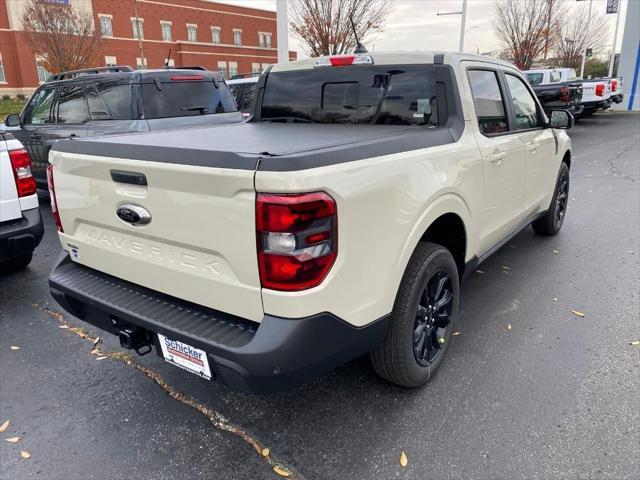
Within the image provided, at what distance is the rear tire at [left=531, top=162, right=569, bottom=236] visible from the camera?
5390 mm

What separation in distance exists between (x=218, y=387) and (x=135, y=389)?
502mm

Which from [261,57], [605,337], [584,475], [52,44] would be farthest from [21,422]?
[261,57]

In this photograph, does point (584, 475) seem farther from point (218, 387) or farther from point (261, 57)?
point (261, 57)

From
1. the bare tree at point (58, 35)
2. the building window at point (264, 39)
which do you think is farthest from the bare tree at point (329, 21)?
the building window at point (264, 39)

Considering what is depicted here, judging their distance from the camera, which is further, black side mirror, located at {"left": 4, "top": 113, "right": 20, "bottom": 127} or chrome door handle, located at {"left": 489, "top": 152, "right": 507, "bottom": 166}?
black side mirror, located at {"left": 4, "top": 113, "right": 20, "bottom": 127}

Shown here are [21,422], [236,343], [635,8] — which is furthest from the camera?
[635,8]

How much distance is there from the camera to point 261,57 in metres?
57.0

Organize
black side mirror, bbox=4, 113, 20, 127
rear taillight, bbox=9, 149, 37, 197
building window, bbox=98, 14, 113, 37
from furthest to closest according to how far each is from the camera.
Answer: building window, bbox=98, 14, 113, 37 → black side mirror, bbox=4, 113, 20, 127 → rear taillight, bbox=9, 149, 37, 197

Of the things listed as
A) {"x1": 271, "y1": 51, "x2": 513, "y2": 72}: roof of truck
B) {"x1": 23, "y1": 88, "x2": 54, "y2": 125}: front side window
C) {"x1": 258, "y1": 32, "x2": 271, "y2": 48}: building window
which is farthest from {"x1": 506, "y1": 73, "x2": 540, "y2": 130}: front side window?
{"x1": 258, "y1": 32, "x2": 271, "y2": 48}: building window

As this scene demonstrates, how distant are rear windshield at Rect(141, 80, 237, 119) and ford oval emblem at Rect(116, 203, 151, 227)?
4133mm

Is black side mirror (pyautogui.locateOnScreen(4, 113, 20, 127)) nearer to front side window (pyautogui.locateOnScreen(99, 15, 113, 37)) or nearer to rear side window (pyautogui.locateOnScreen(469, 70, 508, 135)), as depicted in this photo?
rear side window (pyautogui.locateOnScreen(469, 70, 508, 135))

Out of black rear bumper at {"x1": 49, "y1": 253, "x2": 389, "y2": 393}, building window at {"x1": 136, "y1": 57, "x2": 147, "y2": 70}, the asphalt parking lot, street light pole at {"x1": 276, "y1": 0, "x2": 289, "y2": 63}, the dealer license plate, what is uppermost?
building window at {"x1": 136, "y1": 57, "x2": 147, "y2": 70}

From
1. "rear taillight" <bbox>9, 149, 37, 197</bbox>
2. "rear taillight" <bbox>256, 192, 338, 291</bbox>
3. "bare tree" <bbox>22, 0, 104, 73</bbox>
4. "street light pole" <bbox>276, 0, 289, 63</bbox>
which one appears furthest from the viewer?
"bare tree" <bbox>22, 0, 104, 73</bbox>

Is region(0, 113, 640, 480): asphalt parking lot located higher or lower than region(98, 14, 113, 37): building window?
lower
